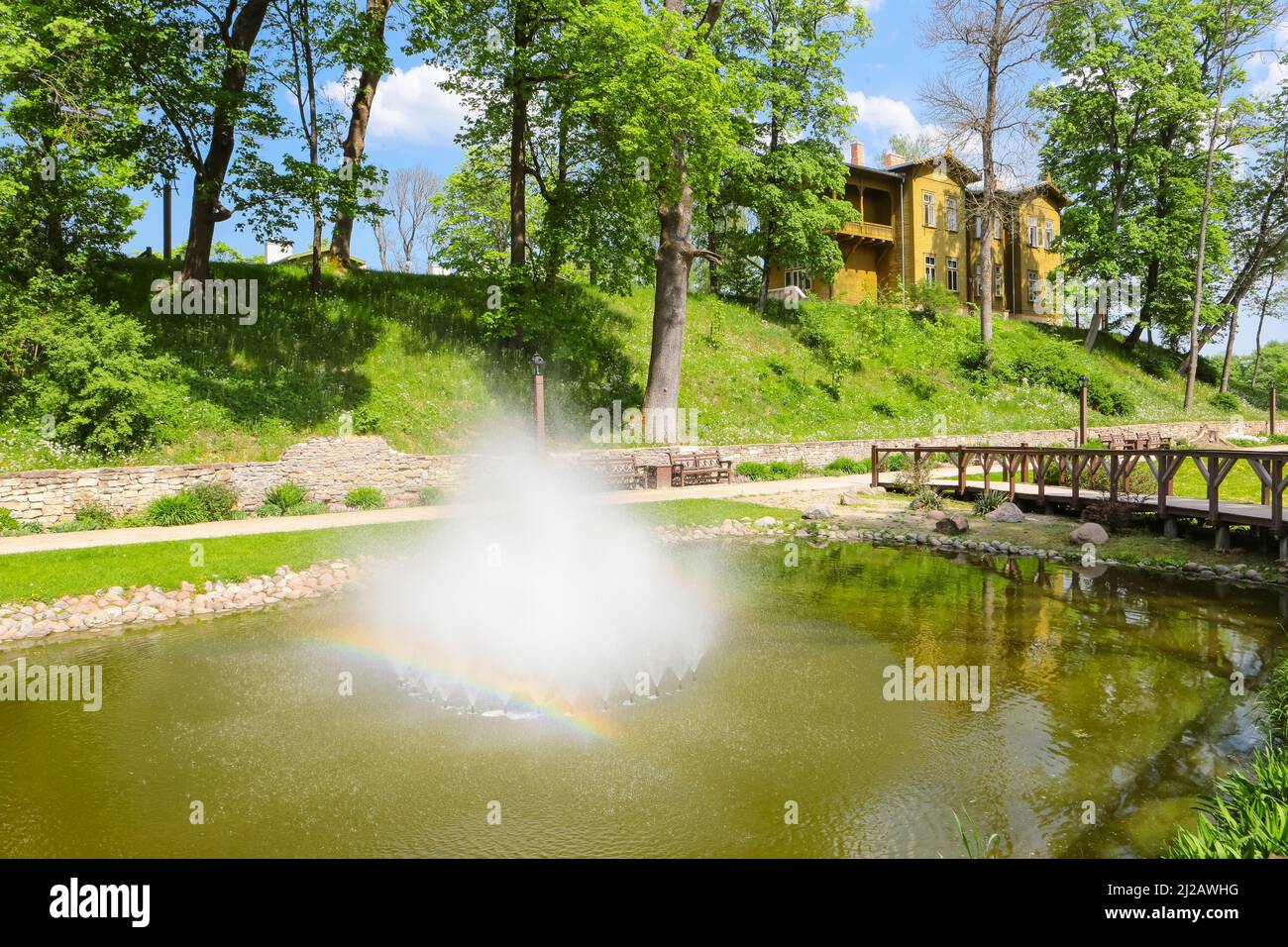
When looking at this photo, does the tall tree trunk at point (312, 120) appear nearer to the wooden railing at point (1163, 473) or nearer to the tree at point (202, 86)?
the tree at point (202, 86)

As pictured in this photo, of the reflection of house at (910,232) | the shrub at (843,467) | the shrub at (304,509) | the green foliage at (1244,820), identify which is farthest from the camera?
the reflection of house at (910,232)

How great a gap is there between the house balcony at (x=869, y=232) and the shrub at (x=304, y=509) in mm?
32642

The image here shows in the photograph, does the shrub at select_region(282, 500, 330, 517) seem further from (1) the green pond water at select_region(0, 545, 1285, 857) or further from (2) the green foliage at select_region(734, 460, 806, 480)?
(2) the green foliage at select_region(734, 460, 806, 480)

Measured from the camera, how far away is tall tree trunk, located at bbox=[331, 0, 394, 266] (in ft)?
74.6

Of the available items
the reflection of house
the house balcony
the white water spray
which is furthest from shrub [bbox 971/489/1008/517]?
the house balcony

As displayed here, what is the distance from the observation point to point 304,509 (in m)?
18.2

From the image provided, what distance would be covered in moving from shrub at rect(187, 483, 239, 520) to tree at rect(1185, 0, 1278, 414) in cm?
4211

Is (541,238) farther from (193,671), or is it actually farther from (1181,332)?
(1181,332)

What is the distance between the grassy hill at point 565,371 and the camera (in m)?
21.1

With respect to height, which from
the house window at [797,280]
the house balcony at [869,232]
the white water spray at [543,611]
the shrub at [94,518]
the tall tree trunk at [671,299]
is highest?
the house balcony at [869,232]

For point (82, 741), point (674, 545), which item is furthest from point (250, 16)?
point (82, 741)

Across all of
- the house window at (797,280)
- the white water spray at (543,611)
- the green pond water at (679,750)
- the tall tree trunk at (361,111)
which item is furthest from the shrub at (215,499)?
the house window at (797,280)

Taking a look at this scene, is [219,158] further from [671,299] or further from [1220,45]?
[1220,45]

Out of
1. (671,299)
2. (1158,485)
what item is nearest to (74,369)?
(671,299)
